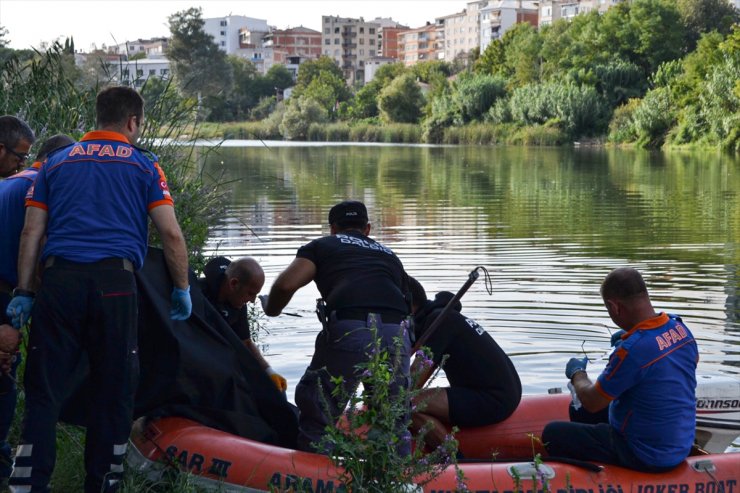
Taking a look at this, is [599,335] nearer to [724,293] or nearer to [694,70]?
[724,293]

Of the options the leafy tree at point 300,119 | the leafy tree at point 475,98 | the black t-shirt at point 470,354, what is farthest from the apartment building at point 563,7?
the black t-shirt at point 470,354

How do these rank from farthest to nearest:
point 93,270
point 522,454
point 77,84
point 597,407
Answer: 1. point 77,84
2. point 522,454
3. point 597,407
4. point 93,270

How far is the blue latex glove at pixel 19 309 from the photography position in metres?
4.73

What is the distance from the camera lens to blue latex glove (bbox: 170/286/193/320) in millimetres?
4945

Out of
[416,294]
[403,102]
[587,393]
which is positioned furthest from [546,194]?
[403,102]

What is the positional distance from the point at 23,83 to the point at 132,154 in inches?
187

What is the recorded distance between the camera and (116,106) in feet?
15.8

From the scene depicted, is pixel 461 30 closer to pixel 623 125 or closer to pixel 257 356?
pixel 623 125

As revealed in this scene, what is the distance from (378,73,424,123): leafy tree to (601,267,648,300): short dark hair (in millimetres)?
87270

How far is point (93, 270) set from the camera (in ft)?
15.1

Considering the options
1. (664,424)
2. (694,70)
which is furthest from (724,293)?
(694,70)

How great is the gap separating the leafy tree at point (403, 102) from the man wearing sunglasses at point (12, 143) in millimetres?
86754

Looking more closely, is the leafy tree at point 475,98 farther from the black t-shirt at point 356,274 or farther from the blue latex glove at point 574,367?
the blue latex glove at point 574,367

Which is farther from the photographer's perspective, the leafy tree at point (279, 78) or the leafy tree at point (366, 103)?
the leafy tree at point (279, 78)
